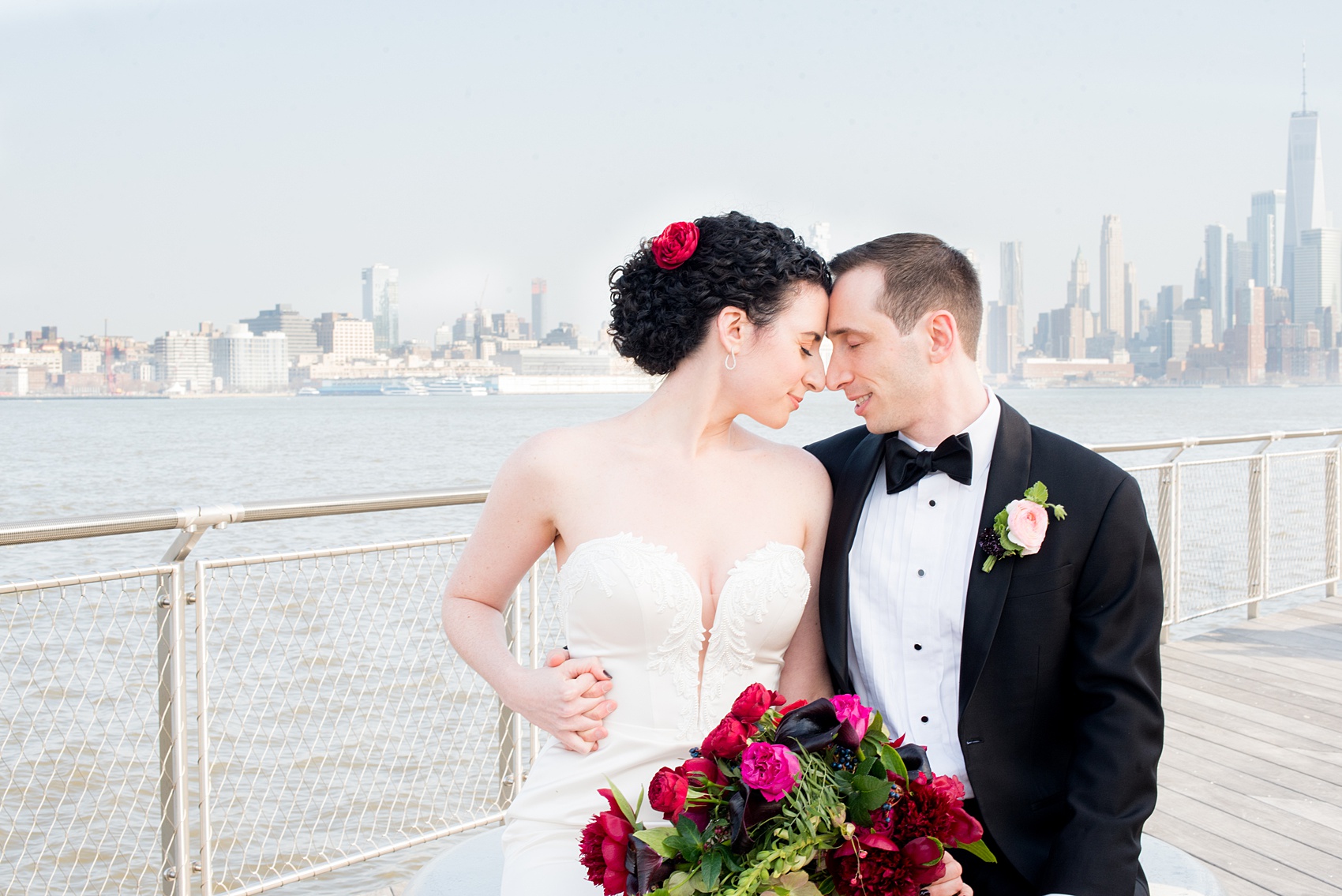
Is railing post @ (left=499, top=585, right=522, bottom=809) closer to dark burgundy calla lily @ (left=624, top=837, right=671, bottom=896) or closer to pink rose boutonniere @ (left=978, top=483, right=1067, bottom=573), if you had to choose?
pink rose boutonniere @ (left=978, top=483, right=1067, bottom=573)

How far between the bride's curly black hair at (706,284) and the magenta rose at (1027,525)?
2.02 ft

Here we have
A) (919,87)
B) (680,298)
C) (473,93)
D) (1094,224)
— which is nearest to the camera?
(680,298)

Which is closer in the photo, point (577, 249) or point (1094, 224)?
point (577, 249)

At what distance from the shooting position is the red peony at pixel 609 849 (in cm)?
162

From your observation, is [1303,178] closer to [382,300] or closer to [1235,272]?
[1235,272]

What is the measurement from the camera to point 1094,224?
92688 mm

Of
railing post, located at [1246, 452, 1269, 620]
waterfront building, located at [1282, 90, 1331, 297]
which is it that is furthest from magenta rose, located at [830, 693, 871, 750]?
waterfront building, located at [1282, 90, 1331, 297]

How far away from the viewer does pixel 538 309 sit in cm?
8688

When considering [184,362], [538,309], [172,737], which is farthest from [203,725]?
[184,362]

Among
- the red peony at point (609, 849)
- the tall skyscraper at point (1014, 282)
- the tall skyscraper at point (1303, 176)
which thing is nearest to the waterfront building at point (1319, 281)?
the tall skyscraper at point (1303, 176)

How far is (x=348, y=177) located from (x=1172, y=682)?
7384cm

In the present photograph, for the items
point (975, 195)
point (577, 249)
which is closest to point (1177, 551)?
point (577, 249)

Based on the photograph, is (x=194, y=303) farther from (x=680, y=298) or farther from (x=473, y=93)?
(x=680, y=298)

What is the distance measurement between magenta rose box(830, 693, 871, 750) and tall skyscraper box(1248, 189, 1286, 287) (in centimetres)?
11272
